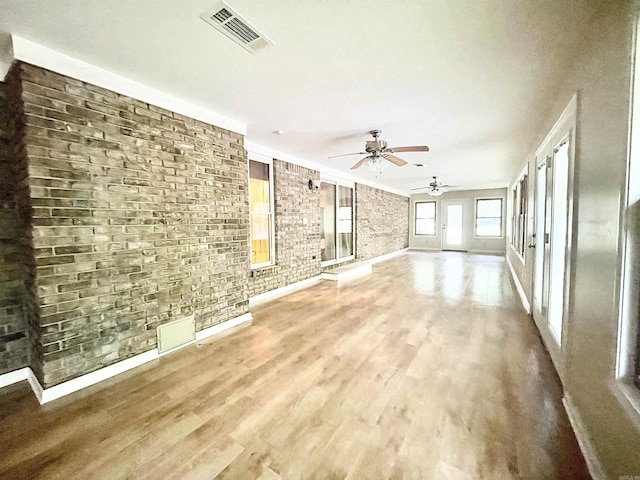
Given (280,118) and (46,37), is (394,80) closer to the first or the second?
(280,118)

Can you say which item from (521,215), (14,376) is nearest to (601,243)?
(14,376)

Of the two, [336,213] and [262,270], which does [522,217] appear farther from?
[262,270]

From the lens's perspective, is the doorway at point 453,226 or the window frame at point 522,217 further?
the doorway at point 453,226

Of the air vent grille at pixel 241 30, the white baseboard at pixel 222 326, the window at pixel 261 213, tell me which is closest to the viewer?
the air vent grille at pixel 241 30

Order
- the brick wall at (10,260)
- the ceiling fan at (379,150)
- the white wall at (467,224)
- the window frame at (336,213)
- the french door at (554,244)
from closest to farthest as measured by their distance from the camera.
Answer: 1. the brick wall at (10,260)
2. the french door at (554,244)
3. the ceiling fan at (379,150)
4. the window frame at (336,213)
5. the white wall at (467,224)

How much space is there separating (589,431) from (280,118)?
12.8 feet

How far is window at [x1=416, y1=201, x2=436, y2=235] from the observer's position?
1198 cm

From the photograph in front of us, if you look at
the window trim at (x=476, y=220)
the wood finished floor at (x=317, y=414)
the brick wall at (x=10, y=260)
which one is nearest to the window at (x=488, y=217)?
the window trim at (x=476, y=220)

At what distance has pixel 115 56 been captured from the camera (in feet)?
6.86

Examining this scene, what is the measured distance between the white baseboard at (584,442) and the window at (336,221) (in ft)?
16.5

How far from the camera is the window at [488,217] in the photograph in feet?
34.5

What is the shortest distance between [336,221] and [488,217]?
7671 mm

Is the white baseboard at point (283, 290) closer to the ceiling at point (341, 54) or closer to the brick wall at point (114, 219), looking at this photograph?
the brick wall at point (114, 219)

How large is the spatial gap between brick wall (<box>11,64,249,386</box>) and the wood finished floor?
47 centimetres
